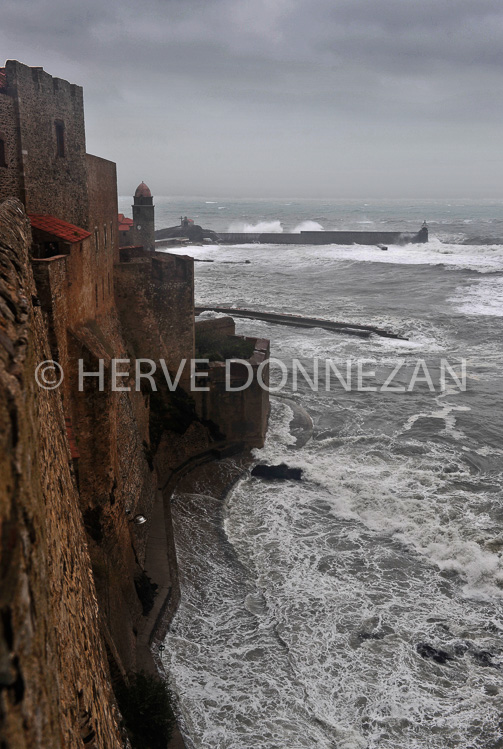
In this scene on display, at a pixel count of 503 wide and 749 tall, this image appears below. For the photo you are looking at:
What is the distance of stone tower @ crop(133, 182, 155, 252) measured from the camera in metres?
21.2

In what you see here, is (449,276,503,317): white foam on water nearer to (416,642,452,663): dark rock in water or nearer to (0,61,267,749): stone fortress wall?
(0,61,267,749): stone fortress wall

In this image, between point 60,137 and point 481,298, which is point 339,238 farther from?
point 60,137

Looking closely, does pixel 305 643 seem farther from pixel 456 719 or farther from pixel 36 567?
pixel 36 567

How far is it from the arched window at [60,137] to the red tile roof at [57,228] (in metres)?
1.39

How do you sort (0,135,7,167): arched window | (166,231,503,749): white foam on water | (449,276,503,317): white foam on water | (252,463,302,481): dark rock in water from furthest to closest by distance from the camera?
(449,276,503,317): white foam on water < (252,463,302,481): dark rock in water < (0,135,7,167): arched window < (166,231,503,749): white foam on water

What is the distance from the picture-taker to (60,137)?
1036cm

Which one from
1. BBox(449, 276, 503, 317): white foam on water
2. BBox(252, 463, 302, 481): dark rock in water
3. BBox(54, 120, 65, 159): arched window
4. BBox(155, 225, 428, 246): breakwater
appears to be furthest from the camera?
BBox(155, 225, 428, 246): breakwater

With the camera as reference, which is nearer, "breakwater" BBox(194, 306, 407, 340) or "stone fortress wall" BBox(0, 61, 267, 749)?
"stone fortress wall" BBox(0, 61, 267, 749)

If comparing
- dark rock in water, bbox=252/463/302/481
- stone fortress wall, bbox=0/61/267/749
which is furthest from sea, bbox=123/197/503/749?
stone fortress wall, bbox=0/61/267/749

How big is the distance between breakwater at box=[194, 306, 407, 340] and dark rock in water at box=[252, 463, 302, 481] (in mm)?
15605

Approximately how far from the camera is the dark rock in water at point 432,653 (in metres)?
Answer: 9.79

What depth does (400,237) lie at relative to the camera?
7775cm

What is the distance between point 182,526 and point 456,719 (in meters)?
6.30

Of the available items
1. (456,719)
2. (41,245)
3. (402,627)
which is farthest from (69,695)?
(402,627)
